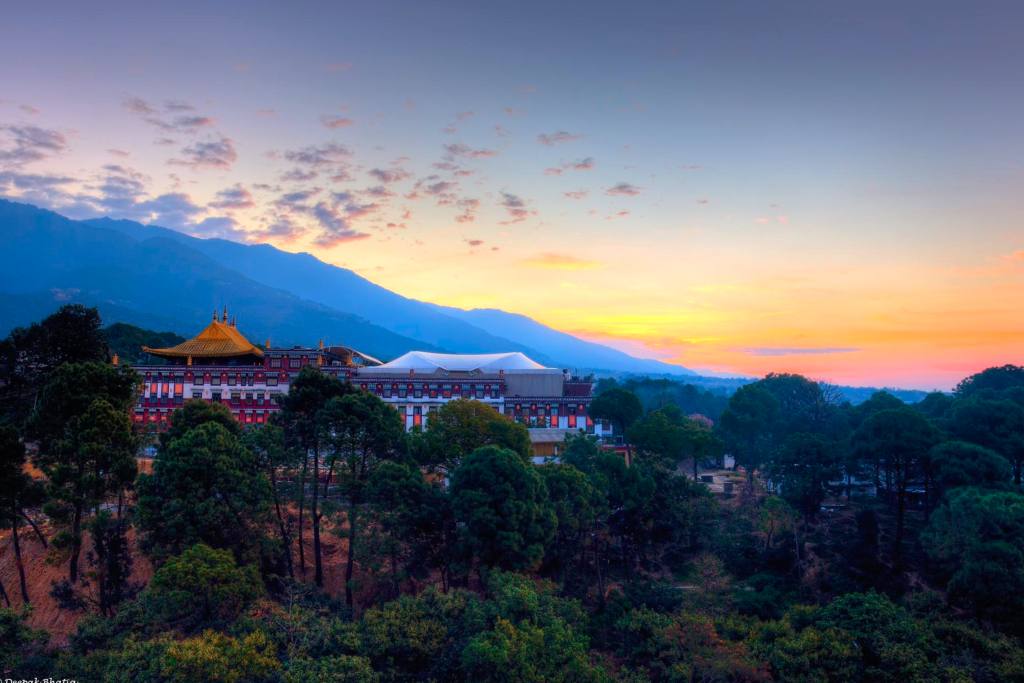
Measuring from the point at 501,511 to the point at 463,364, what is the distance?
41791 millimetres

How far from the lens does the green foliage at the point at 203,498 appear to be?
27422mm

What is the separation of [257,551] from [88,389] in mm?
12242

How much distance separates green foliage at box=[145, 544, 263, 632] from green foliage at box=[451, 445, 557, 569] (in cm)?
974

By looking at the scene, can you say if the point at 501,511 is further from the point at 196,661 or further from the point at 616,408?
the point at 616,408

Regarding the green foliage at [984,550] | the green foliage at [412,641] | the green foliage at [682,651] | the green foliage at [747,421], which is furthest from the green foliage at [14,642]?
the green foliage at [747,421]

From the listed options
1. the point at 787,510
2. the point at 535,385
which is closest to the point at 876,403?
the point at 787,510

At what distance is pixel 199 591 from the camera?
24.1m

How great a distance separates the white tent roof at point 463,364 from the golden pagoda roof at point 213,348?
42.6ft

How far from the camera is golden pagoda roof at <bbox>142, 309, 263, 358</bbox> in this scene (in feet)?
192

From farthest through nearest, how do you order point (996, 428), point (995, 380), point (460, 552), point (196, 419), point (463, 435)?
1. point (995, 380)
2. point (996, 428)
3. point (463, 435)
4. point (196, 419)
5. point (460, 552)

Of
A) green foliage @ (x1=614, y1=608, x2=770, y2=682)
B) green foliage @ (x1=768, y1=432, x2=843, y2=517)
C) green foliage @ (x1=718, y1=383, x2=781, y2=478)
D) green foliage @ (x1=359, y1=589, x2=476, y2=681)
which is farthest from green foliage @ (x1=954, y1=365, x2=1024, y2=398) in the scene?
green foliage @ (x1=359, y1=589, x2=476, y2=681)

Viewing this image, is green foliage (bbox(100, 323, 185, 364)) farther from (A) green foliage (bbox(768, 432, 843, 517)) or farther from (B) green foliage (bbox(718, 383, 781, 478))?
(A) green foliage (bbox(768, 432, 843, 517))

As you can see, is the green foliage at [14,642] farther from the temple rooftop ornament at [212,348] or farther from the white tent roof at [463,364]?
the white tent roof at [463,364]

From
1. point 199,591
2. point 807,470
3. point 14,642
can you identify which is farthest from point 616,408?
point 14,642
